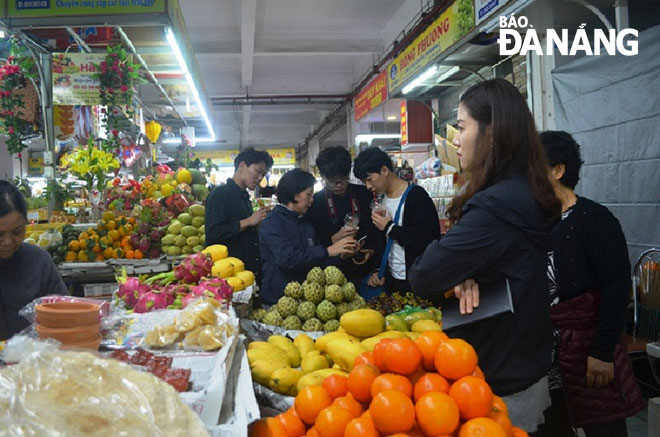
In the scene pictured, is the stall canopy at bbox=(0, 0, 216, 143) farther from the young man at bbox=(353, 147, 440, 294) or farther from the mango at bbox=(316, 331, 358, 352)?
the mango at bbox=(316, 331, 358, 352)

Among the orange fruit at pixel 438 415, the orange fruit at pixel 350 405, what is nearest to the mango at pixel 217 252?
the orange fruit at pixel 350 405

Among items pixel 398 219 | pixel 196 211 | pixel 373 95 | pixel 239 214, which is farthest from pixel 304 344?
pixel 373 95

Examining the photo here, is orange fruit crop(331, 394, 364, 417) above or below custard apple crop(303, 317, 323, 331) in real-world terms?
above

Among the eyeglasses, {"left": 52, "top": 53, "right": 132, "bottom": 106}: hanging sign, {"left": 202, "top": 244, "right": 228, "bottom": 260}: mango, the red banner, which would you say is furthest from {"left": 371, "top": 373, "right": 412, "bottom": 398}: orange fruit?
the red banner

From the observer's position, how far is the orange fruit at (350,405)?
1346 millimetres

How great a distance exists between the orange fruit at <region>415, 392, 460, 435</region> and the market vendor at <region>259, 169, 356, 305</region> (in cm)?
195

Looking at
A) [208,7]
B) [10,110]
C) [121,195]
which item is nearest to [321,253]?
[121,195]

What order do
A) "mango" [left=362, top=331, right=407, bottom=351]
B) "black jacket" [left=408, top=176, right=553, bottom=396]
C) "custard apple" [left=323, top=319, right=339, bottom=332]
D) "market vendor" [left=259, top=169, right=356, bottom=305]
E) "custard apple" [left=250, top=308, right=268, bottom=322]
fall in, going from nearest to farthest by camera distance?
"black jacket" [left=408, top=176, right=553, bottom=396] < "mango" [left=362, top=331, right=407, bottom=351] < "custard apple" [left=323, top=319, right=339, bottom=332] < "custard apple" [left=250, top=308, right=268, bottom=322] < "market vendor" [left=259, top=169, right=356, bottom=305]

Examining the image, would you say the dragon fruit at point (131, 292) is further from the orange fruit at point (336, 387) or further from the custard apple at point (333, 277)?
the orange fruit at point (336, 387)

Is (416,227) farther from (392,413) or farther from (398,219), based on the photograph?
(392,413)

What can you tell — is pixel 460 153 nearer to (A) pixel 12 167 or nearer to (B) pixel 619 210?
(B) pixel 619 210

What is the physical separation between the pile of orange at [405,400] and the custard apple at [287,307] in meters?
1.18

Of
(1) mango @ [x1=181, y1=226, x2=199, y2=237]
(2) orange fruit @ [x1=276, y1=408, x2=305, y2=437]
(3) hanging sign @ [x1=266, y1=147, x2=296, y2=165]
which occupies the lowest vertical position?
(2) orange fruit @ [x1=276, y1=408, x2=305, y2=437]

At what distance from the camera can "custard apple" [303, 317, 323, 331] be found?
2.55 meters
